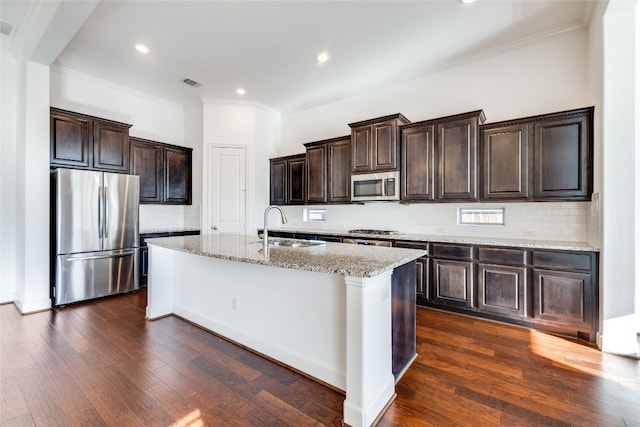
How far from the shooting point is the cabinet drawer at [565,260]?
2.75m

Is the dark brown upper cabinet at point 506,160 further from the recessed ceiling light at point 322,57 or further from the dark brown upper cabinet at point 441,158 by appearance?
the recessed ceiling light at point 322,57

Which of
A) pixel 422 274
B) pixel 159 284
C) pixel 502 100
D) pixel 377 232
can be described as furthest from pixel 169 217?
pixel 502 100

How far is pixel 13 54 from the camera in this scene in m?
3.85

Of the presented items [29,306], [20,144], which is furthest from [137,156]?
[29,306]

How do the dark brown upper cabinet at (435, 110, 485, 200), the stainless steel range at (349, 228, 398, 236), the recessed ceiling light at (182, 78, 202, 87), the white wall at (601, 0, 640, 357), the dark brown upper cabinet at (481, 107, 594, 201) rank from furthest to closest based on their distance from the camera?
the recessed ceiling light at (182, 78, 202, 87) < the stainless steel range at (349, 228, 398, 236) < the dark brown upper cabinet at (435, 110, 485, 200) < the dark brown upper cabinet at (481, 107, 594, 201) < the white wall at (601, 0, 640, 357)

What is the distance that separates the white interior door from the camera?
535cm

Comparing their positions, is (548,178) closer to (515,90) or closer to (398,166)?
(515,90)

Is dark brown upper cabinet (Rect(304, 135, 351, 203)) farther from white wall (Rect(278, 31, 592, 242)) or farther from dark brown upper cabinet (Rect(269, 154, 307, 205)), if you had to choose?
white wall (Rect(278, 31, 592, 242))

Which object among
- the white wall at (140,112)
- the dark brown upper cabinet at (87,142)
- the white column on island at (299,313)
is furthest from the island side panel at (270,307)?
the white wall at (140,112)

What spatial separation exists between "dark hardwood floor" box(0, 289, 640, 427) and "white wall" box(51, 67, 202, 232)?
8.71 feet

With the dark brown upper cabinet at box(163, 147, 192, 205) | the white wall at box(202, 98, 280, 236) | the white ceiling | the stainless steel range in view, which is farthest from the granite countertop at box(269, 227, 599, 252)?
the dark brown upper cabinet at box(163, 147, 192, 205)

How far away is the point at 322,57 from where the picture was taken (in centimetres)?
392

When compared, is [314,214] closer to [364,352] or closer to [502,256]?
[502,256]

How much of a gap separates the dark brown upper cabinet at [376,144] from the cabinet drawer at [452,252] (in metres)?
1.25
